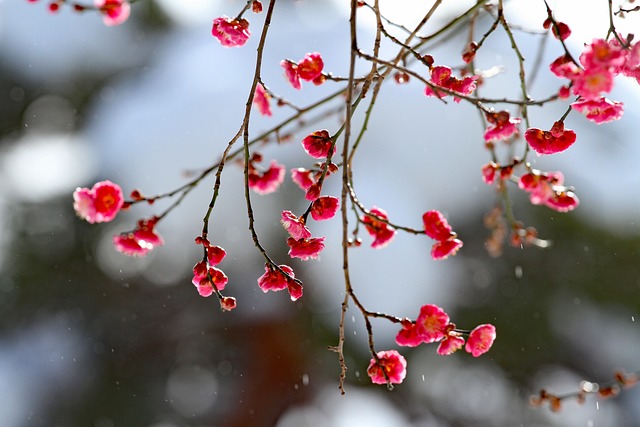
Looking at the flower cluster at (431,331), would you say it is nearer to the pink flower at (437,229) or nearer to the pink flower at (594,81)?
A: the pink flower at (437,229)

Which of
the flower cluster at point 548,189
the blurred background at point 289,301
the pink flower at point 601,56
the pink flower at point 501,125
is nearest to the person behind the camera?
the pink flower at point 601,56

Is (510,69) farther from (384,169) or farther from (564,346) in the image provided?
(564,346)

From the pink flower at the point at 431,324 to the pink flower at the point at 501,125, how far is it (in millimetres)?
176

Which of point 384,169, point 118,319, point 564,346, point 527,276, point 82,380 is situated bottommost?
point 82,380

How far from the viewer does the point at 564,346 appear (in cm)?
289

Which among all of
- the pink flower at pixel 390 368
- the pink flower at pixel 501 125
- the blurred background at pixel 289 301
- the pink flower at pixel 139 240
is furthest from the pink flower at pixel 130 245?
the blurred background at pixel 289 301

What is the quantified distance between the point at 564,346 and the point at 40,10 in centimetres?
277

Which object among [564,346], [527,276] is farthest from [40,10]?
[564,346]

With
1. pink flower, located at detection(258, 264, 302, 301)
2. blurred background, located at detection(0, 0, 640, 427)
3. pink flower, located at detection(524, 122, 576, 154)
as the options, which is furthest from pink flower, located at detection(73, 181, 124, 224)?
blurred background, located at detection(0, 0, 640, 427)

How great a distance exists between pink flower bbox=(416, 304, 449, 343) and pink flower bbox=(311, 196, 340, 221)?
129mm

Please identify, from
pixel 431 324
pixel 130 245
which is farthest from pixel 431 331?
pixel 130 245

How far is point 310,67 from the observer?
2.43 feet

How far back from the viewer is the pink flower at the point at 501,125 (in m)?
0.68

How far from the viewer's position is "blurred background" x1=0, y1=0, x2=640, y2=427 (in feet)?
9.37
